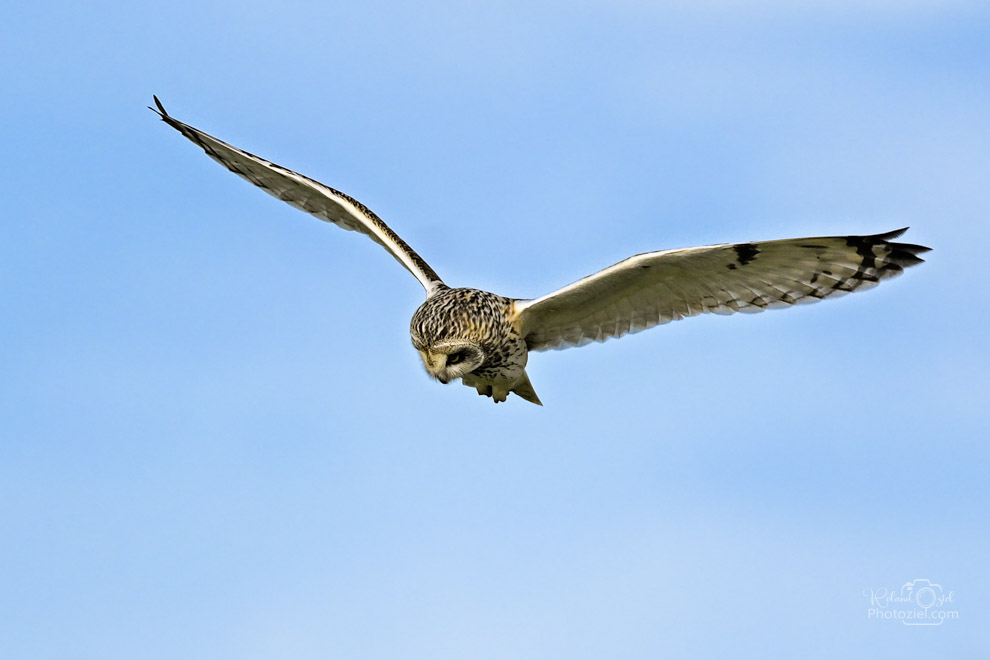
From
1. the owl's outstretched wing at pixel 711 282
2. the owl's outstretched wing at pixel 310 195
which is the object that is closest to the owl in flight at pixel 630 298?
the owl's outstretched wing at pixel 711 282

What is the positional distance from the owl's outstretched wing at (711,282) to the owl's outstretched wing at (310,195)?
3.82ft

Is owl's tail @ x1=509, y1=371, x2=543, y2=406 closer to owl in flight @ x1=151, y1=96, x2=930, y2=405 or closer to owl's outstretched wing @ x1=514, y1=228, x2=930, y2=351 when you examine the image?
owl in flight @ x1=151, y1=96, x2=930, y2=405

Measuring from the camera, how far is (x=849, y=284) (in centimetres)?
886

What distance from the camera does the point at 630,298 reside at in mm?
9453

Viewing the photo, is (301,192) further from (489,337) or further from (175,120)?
(489,337)

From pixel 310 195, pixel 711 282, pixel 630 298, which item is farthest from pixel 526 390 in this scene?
pixel 310 195

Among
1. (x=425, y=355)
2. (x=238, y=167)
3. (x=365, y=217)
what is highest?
(x=238, y=167)

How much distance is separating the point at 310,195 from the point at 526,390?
107 inches

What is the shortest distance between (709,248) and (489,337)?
169cm

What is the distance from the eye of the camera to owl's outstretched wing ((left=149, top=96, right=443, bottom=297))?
10.4 m

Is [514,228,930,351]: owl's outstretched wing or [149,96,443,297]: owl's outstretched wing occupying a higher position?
[149,96,443,297]: owl's outstretched wing

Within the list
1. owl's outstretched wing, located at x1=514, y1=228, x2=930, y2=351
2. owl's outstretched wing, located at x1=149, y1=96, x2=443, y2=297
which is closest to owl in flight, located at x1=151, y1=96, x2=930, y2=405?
owl's outstretched wing, located at x1=514, y1=228, x2=930, y2=351

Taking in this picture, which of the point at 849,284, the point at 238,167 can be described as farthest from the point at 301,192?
the point at 849,284

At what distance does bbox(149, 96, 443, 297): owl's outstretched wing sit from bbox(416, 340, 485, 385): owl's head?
1.11 metres
